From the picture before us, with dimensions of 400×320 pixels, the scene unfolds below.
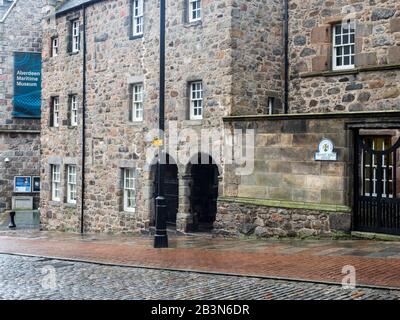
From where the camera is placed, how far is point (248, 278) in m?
11.3

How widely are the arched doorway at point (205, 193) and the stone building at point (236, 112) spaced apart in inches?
1.9

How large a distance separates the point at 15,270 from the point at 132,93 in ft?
37.4

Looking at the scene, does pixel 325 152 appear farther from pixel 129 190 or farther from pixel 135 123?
pixel 129 190

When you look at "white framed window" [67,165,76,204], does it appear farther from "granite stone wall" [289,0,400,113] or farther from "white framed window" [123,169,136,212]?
"granite stone wall" [289,0,400,113]

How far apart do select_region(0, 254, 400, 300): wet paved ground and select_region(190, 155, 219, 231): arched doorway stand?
846cm

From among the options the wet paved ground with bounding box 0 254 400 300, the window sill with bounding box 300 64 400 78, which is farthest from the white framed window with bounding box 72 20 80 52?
the wet paved ground with bounding box 0 254 400 300

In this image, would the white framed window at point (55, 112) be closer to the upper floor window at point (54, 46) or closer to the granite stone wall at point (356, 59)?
the upper floor window at point (54, 46)

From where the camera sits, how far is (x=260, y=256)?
1377cm

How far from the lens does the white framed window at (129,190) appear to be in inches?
924

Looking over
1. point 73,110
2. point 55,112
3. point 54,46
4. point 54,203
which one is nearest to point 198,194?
point 73,110

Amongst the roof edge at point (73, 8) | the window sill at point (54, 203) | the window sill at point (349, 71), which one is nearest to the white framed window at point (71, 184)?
the window sill at point (54, 203)

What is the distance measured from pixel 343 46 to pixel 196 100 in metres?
4.98

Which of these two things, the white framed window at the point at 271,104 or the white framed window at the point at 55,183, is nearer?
the white framed window at the point at 271,104

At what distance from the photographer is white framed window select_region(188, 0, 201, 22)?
67.4 feet
